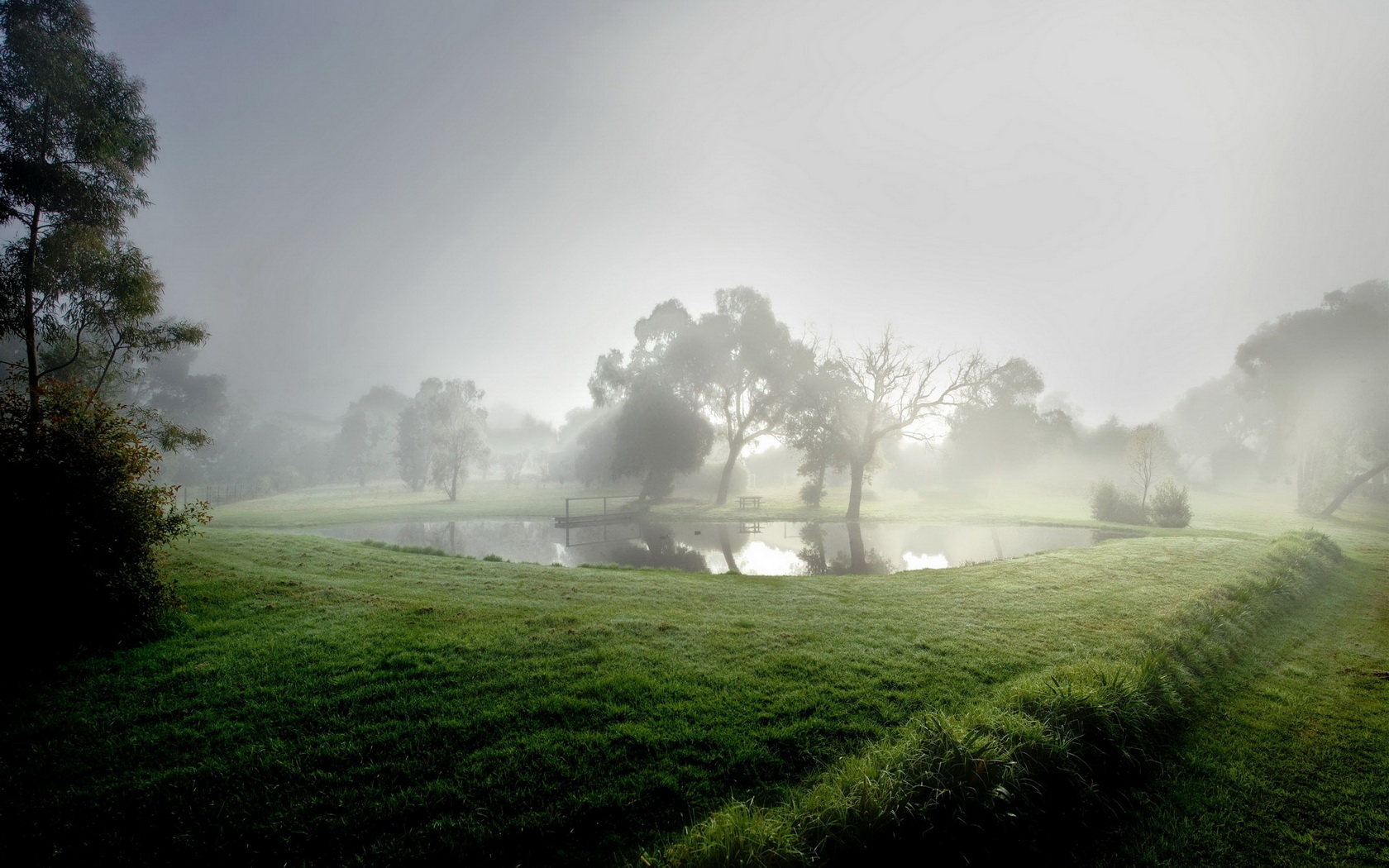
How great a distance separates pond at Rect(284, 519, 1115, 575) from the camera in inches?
629

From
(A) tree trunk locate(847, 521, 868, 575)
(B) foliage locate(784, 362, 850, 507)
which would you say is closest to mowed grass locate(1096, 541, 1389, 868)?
(A) tree trunk locate(847, 521, 868, 575)

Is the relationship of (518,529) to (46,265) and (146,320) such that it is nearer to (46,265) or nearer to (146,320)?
(146,320)

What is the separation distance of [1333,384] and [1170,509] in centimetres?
1917

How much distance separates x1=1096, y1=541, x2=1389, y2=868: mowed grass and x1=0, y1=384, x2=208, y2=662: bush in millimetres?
11209

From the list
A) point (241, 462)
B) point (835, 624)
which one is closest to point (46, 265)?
point (835, 624)

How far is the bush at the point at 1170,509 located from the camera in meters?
23.6

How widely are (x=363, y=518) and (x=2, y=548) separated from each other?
27.2 metres

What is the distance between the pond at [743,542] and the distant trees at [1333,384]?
73.3 feet

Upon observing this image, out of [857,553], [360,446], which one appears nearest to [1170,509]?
[857,553]

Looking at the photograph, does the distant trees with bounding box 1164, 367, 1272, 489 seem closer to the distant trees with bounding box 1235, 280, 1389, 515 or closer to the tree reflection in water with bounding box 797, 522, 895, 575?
the distant trees with bounding box 1235, 280, 1389, 515

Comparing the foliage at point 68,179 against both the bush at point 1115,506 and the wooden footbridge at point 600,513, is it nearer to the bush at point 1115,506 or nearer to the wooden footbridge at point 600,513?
the wooden footbridge at point 600,513

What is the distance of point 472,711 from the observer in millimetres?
4906

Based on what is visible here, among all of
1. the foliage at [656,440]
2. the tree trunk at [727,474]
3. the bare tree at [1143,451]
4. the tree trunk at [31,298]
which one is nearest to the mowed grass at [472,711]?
the tree trunk at [31,298]

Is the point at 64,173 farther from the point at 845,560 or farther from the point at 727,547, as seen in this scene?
the point at 845,560
